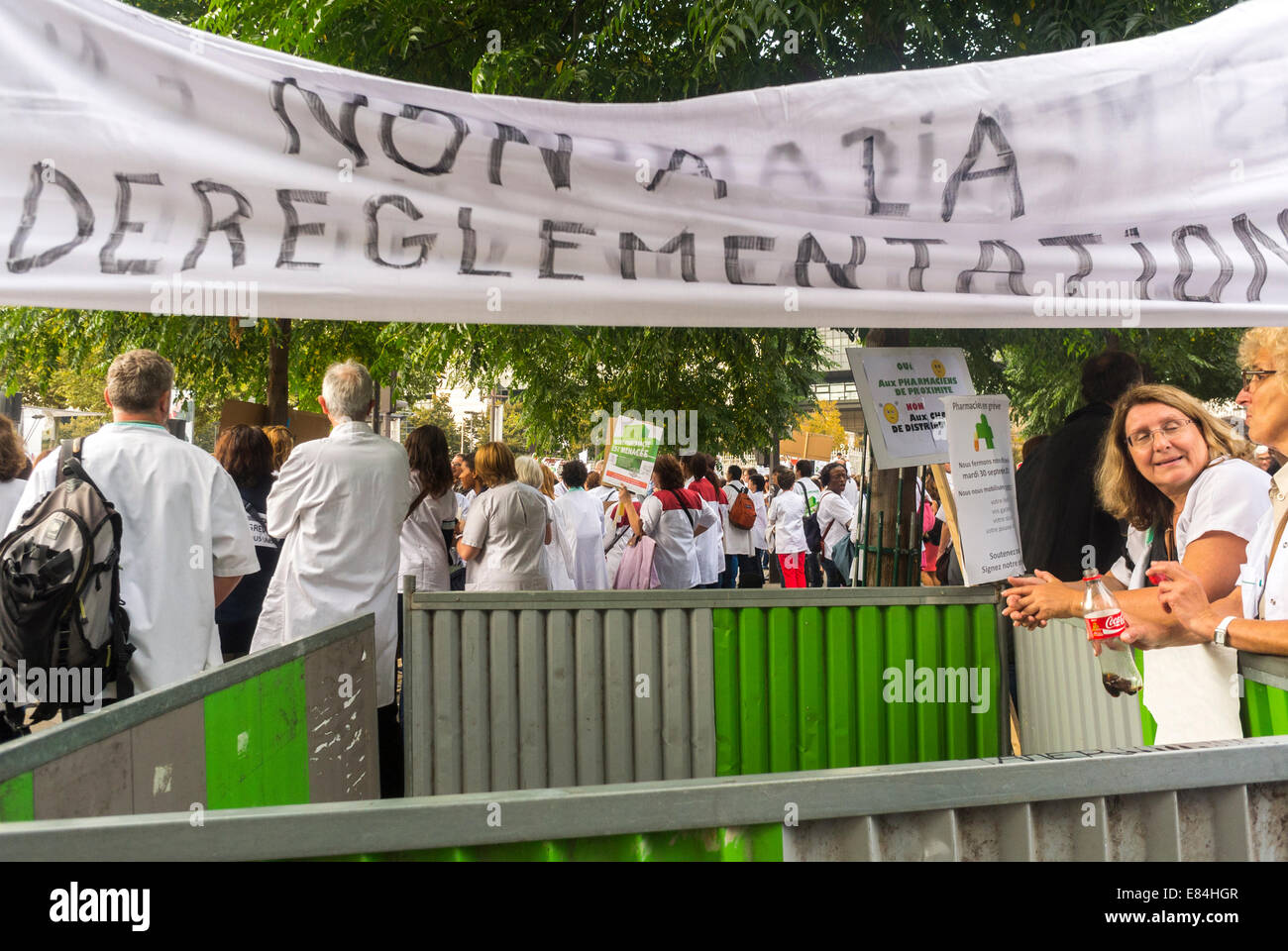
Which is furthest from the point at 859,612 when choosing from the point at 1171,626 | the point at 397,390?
the point at 397,390

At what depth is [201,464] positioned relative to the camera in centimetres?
416

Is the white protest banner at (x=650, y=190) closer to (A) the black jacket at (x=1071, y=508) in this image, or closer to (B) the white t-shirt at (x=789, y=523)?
(A) the black jacket at (x=1071, y=508)

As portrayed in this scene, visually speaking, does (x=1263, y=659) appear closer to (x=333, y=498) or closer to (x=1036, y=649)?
(x=1036, y=649)

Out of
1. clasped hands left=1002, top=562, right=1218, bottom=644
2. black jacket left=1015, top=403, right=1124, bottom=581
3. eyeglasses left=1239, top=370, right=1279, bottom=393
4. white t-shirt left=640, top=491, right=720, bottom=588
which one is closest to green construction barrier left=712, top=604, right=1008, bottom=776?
black jacket left=1015, top=403, right=1124, bottom=581

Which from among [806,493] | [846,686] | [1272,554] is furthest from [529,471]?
[806,493]

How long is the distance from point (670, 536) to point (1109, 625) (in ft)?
24.0

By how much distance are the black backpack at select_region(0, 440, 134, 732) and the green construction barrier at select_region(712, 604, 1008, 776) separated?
2434 millimetres

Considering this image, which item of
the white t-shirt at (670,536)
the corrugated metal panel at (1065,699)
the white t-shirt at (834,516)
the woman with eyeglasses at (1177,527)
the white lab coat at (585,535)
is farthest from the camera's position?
the white t-shirt at (834,516)

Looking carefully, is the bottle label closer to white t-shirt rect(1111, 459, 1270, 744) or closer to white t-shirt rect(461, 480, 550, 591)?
white t-shirt rect(1111, 459, 1270, 744)

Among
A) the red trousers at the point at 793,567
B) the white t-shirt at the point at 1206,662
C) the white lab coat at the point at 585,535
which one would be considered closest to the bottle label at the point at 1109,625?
the white t-shirt at the point at 1206,662

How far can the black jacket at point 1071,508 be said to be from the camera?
4.83 meters

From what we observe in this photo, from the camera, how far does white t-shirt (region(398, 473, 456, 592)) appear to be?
6898 millimetres

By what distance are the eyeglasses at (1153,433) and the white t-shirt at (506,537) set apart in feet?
14.4
